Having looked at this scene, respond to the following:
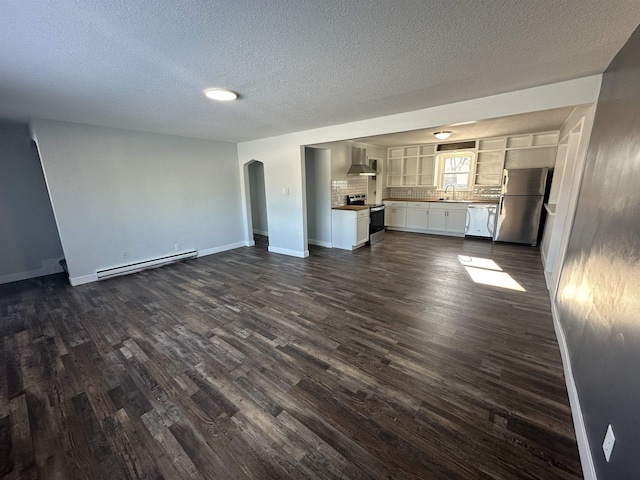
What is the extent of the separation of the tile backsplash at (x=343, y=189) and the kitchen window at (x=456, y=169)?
7.61ft

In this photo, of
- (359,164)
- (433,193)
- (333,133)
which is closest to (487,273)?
(333,133)

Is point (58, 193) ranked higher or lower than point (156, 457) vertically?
higher

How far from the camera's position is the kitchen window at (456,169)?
6.68 meters

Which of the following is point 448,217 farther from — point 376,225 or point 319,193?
point 319,193

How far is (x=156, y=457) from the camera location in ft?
4.65

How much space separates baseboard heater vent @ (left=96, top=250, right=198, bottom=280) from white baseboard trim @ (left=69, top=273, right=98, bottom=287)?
0.20 ft

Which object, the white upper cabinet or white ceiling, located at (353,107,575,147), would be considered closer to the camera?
white ceiling, located at (353,107,575,147)

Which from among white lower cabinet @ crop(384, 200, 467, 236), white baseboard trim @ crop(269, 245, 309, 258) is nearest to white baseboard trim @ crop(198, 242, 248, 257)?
white baseboard trim @ crop(269, 245, 309, 258)

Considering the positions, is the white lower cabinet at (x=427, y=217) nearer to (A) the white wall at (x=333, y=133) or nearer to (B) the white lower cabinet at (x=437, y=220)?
(B) the white lower cabinet at (x=437, y=220)

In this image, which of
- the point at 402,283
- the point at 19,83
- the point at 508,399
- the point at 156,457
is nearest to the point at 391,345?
the point at 508,399

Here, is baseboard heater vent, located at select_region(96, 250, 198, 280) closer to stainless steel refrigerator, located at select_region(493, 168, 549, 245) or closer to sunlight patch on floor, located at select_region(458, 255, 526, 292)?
sunlight patch on floor, located at select_region(458, 255, 526, 292)

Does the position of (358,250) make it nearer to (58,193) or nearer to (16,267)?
(58,193)

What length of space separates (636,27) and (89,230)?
6.14 meters

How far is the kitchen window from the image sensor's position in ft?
21.9
